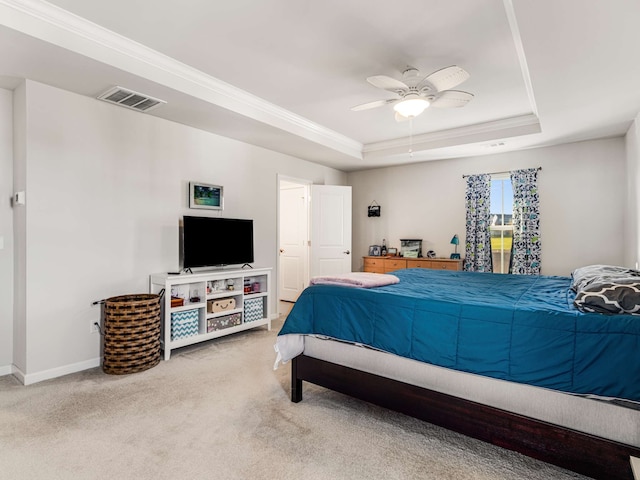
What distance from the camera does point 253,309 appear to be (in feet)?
14.2

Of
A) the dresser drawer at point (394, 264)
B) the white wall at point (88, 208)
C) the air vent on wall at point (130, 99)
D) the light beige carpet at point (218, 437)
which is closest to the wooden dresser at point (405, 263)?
the dresser drawer at point (394, 264)

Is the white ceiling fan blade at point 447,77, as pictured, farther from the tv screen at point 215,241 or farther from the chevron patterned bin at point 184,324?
the chevron patterned bin at point 184,324

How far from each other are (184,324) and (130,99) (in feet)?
7.27

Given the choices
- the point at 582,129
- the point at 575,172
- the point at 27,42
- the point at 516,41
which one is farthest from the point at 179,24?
the point at 575,172

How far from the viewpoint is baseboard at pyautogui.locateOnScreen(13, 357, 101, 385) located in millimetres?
2826

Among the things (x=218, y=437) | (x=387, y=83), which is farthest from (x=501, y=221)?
(x=218, y=437)

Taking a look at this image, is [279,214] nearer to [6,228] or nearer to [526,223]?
[6,228]

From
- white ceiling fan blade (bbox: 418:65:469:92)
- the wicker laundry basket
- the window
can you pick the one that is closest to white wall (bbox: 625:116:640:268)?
the window

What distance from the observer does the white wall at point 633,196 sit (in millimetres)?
3461

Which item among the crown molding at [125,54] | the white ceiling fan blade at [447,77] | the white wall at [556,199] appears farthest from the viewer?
the white wall at [556,199]

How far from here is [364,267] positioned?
6219 millimetres

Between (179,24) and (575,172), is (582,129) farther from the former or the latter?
(179,24)

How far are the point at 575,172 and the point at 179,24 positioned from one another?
195 inches

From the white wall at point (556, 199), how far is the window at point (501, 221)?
0.25 metres
